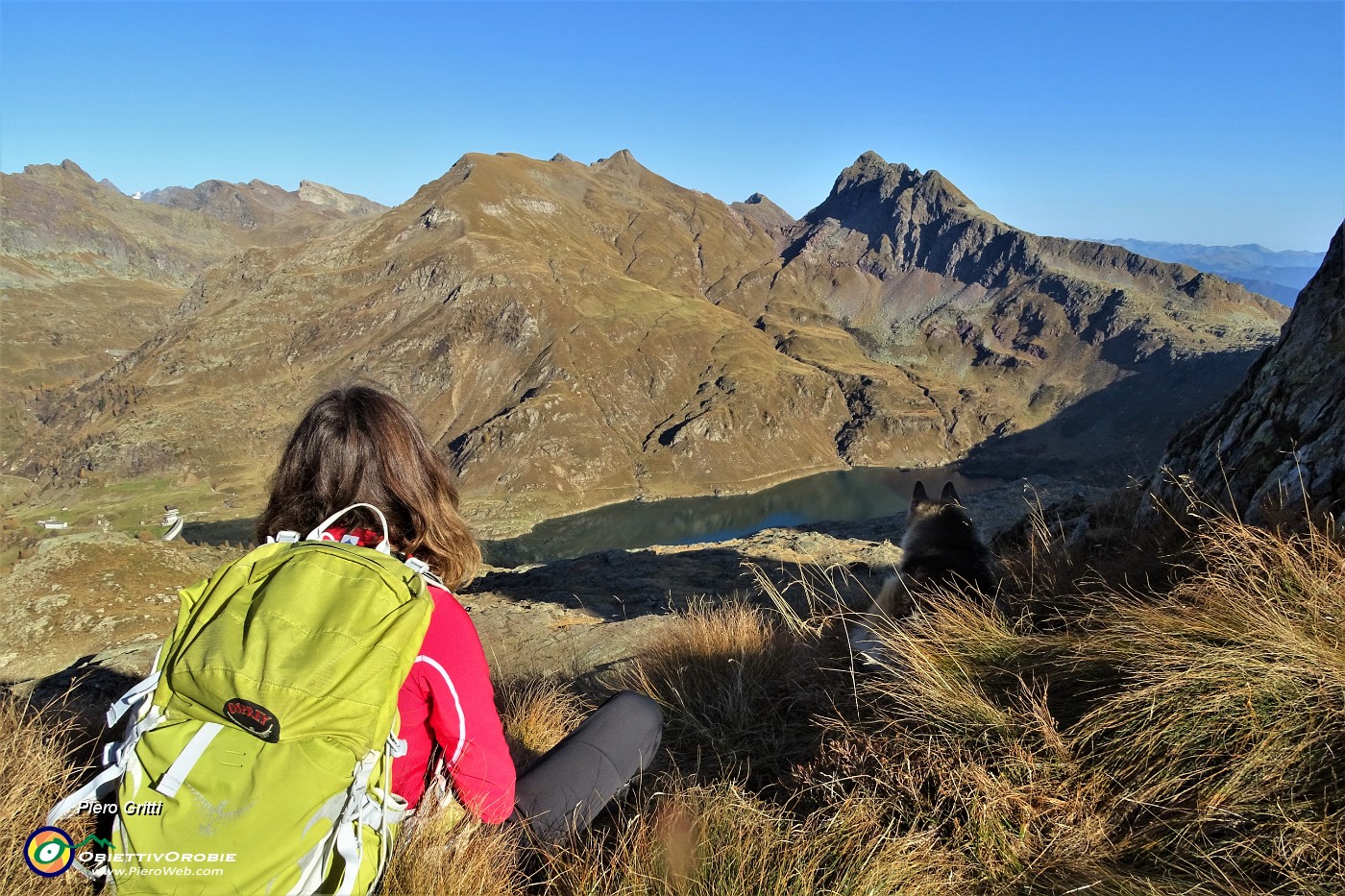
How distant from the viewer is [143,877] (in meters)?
1.42

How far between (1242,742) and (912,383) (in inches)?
6073

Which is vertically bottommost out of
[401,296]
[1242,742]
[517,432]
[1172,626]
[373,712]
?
[517,432]

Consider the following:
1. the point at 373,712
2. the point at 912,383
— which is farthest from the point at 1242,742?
the point at 912,383

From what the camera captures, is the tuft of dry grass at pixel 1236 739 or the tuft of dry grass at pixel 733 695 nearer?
the tuft of dry grass at pixel 1236 739

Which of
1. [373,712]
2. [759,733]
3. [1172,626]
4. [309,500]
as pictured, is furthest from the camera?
[759,733]

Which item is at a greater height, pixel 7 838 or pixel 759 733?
pixel 7 838

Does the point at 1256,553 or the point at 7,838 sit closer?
the point at 7,838

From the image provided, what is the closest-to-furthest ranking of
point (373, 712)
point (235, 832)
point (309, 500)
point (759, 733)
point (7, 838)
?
point (235, 832) < point (373, 712) < point (7, 838) < point (309, 500) < point (759, 733)

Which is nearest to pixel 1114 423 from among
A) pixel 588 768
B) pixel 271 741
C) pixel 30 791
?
pixel 588 768

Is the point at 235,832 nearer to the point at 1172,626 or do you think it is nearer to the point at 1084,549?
the point at 1172,626

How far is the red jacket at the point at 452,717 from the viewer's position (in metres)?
1.83

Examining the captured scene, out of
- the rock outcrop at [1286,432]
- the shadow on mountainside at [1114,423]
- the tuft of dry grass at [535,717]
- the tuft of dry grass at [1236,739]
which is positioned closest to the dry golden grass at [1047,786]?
the tuft of dry grass at [1236,739]

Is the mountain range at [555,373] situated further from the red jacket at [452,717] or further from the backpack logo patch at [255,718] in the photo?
the backpack logo patch at [255,718]

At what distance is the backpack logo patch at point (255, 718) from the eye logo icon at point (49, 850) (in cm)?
69
